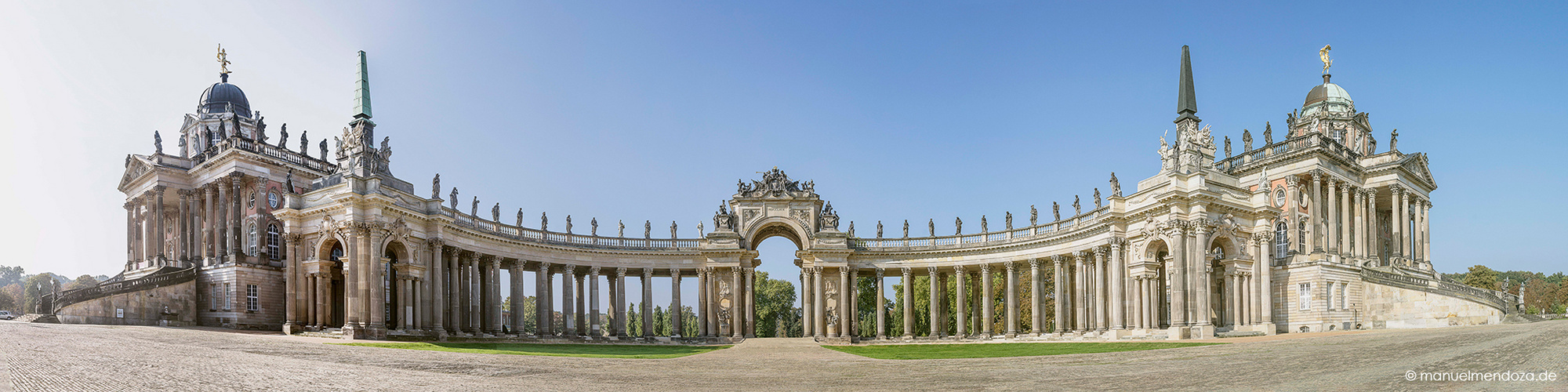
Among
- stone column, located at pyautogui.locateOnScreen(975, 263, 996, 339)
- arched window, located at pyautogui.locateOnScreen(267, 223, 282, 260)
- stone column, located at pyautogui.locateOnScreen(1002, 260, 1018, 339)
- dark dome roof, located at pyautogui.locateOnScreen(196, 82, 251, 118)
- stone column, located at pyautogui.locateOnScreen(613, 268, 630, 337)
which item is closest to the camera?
stone column, located at pyautogui.locateOnScreen(1002, 260, 1018, 339)

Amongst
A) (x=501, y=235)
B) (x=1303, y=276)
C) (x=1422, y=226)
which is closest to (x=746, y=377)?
(x=501, y=235)

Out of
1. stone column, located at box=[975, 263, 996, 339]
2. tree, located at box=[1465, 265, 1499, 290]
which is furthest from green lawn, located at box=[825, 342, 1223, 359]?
tree, located at box=[1465, 265, 1499, 290]

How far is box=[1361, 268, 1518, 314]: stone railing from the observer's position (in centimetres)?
5178

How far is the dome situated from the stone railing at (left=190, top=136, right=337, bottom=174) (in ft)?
221

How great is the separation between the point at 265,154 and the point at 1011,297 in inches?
1909

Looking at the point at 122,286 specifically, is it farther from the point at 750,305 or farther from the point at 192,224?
the point at 750,305

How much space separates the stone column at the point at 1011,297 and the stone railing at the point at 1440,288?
20.0 metres

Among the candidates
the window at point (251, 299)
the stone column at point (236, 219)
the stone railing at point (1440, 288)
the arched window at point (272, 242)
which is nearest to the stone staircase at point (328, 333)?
the window at point (251, 299)

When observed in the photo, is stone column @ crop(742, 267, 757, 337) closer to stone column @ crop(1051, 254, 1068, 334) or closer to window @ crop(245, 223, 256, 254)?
stone column @ crop(1051, 254, 1068, 334)

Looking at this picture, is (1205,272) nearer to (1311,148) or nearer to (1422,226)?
(1311,148)

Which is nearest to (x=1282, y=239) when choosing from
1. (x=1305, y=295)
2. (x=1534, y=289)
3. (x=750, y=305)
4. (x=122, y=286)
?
(x=1305, y=295)

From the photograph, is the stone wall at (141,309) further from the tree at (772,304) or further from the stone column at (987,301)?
the tree at (772,304)

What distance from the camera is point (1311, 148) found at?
5747cm

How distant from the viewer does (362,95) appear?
49.4 metres
